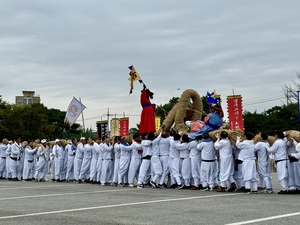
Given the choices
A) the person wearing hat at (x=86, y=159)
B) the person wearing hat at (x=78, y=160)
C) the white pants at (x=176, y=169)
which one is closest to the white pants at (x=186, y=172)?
the white pants at (x=176, y=169)

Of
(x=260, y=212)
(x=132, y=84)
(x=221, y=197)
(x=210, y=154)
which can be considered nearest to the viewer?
(x=260, y=212)

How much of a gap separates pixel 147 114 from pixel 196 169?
209 inches

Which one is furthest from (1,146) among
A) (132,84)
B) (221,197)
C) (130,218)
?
(130,218)

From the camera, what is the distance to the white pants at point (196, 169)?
17.0m

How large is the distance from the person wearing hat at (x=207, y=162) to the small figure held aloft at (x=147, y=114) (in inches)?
219

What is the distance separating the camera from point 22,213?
33.6 feet

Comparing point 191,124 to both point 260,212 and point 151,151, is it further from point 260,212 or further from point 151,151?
point 260,212

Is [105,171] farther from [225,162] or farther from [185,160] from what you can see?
[225,162]

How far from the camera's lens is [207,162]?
1647 centimetres

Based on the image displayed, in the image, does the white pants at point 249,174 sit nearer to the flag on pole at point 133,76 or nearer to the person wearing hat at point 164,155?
the person wearing hat at point 164,155

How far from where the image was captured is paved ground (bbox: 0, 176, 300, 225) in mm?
9094

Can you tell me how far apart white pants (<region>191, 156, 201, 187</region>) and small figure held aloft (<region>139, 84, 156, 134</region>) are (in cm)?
493

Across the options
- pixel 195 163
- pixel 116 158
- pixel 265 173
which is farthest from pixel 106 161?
pixel 265 173

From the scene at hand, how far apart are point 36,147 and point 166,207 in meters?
14.2
